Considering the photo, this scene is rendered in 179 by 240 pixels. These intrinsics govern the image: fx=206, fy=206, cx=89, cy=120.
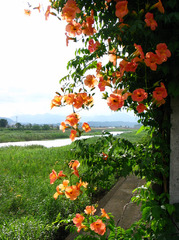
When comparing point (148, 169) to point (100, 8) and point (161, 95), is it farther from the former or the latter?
point (100, 8)

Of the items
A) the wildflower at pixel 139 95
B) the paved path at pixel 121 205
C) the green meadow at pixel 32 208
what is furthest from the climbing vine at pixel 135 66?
the paved path at pixel 121 205

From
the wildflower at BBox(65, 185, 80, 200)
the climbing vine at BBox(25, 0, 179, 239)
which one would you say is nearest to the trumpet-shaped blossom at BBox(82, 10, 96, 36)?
the climbing vine at BBox(25, 0, 179, 239)

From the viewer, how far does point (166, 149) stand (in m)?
1.60

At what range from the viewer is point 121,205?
339 centimetres

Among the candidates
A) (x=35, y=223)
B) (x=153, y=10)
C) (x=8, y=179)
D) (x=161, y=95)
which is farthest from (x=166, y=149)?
(x=8, y=179)

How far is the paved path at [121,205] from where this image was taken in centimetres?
283

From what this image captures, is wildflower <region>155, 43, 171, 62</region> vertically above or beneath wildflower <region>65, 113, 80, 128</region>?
above

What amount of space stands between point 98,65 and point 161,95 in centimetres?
57

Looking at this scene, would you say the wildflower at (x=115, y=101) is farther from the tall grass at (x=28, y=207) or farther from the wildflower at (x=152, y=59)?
the tall grass at (x=28, y=207)

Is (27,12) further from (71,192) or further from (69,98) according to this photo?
(71,192)

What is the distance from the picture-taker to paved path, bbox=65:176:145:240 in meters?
2.83

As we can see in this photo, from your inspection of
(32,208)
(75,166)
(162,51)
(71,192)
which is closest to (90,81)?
(162,51)

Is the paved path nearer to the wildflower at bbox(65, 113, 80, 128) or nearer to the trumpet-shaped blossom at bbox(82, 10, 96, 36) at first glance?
the wildflower at bbox(65, 113, 80, 128)

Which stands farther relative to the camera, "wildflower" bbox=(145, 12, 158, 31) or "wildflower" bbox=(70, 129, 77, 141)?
"wildflower" bbox=(70, 129, 77, 141)
